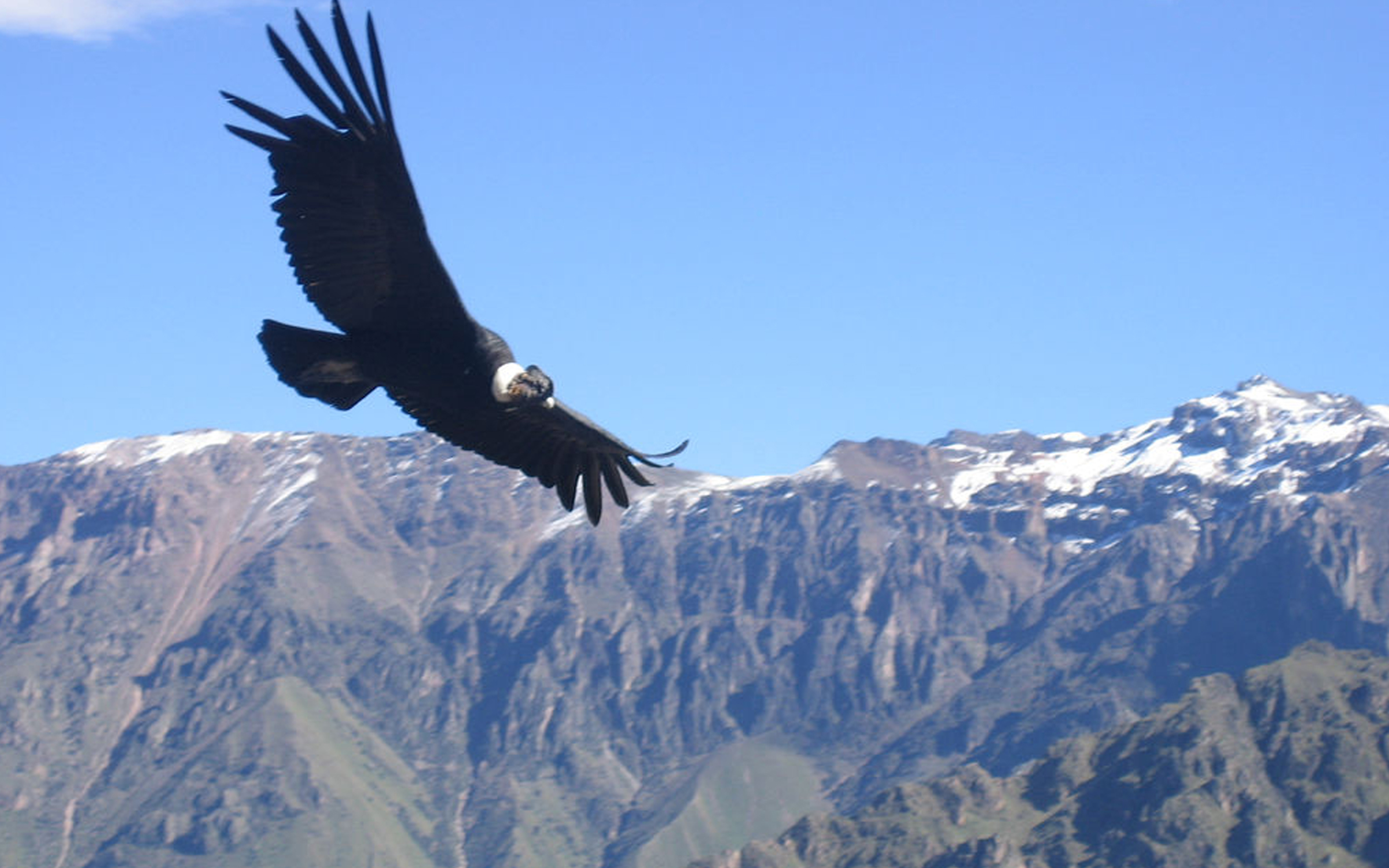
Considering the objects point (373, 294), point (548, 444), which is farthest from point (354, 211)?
point (548, 444)

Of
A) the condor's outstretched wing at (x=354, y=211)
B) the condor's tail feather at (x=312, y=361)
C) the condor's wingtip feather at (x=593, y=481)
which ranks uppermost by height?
the condor's outstretched wing at (x=354, y=211)

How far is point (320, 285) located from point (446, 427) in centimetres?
416

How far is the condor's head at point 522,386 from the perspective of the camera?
1240 inches

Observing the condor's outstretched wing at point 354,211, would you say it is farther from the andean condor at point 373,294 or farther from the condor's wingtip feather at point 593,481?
the condor's wingtip feather at point 593,481

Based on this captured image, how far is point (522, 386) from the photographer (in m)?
31.5

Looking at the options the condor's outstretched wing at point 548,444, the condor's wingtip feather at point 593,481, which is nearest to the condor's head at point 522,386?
the condor's outstretched wing at point 548,444

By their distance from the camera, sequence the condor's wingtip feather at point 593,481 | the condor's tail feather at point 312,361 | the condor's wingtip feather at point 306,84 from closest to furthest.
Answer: the condor's wingtip feather at point 306,84, the condor's tail feather at point 312,361, the condor's wingtip feather at point 593,481

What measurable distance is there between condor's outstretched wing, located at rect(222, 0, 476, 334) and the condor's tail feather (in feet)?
2.13

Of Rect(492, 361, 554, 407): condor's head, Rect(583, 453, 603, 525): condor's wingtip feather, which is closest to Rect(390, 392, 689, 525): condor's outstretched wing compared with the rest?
Rect(583, 453, 603, 525): condor's wingtip feather

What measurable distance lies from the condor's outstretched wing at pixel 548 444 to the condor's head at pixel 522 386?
1727 mm

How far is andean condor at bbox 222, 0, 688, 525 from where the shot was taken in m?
30.1

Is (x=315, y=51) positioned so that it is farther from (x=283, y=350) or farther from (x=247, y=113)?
(x=283, y=350)

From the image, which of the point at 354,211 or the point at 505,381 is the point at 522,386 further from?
the point at 354,211

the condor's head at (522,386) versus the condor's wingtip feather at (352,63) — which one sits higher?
the condor's wingtip feather at (352,63)
